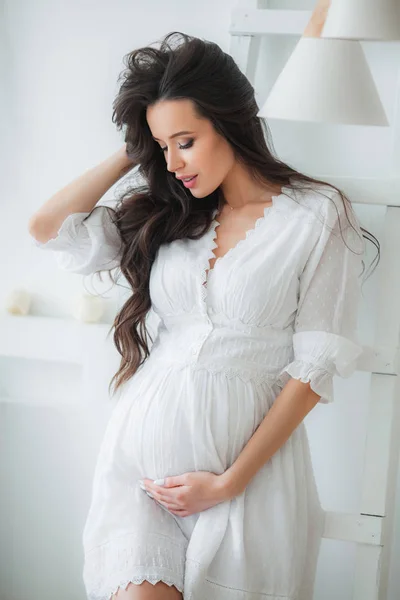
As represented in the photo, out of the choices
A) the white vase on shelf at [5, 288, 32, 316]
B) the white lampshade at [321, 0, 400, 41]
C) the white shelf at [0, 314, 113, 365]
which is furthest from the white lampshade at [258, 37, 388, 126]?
the white vase on shelf at [5, 288, 32, 316]

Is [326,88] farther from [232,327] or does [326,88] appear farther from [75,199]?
[75,199]

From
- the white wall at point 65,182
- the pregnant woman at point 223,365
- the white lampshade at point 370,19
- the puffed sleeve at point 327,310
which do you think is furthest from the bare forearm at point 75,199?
the white lampshade at point 370,19

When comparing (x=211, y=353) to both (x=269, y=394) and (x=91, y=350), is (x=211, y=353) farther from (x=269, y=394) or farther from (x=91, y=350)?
(x=91, y=350)

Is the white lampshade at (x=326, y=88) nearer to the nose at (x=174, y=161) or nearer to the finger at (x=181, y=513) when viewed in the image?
the nose at (x=174, y=161)

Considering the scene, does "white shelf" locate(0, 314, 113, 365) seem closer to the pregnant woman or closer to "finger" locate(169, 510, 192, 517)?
the pregnant woman

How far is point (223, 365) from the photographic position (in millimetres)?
1822

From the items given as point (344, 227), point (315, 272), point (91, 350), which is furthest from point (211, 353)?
point (91, 350)

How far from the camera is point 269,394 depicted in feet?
6.05

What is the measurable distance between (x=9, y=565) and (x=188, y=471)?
1.07 meters

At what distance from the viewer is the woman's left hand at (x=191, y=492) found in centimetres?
175

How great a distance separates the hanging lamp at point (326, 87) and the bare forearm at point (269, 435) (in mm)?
748

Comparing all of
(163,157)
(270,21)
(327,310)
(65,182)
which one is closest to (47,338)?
(65,182)

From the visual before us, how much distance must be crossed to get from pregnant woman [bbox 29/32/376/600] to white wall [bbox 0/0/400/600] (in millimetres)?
275

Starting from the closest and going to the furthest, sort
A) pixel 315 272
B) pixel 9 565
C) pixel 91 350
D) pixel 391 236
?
1. pixel 315 272
2. pixel 391 236
3. pixel 91 350
4. pixel 9 565
